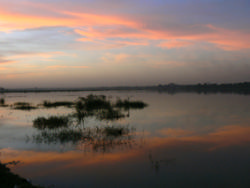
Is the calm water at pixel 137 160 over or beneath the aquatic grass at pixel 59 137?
beneath

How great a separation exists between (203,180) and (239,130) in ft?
35.3

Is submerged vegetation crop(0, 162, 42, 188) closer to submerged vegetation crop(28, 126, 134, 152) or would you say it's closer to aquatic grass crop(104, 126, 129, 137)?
submerged vegetation crop(28, 126, 134, 152)

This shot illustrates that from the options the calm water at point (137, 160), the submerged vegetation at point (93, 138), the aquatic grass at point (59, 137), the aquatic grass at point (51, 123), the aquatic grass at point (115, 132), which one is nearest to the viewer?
the calm water at point (137, 160)

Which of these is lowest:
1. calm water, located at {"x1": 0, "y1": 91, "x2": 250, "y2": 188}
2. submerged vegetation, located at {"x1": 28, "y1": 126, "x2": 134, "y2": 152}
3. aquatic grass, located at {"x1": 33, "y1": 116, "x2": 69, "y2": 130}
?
calm water, located at {"x1": 0, "y1": 91, "x2": 250, "y2": 188}

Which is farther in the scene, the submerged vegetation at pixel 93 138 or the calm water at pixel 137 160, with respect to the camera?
the submerged vegetation at pixel 93 138

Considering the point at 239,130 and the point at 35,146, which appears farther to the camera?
the point at 239,130

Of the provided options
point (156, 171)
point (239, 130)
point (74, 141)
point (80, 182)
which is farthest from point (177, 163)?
point (239, 130)

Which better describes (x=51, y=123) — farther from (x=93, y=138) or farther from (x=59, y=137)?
(x=93, y=138)

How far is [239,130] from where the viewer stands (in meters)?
16.8

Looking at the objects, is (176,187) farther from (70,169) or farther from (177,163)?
(70,169)

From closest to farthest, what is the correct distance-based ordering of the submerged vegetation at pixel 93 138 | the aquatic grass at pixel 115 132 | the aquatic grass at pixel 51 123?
the submerged vegetation at pixel 93 138, the aquatic grass at pixel 115 132, the aquatic grass at pixel 51 123

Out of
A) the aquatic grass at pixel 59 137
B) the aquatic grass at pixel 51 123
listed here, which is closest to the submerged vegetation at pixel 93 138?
the aquatic grass at pixel 59 137

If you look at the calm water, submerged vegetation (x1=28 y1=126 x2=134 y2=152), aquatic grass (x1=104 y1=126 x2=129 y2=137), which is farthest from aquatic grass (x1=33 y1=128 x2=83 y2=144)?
aquatic grass (x1=104 y1=126 x2=129 y2=137)

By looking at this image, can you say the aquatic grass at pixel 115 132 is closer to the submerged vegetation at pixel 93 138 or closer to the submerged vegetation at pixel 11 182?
the submerged vegetation at pixel 93 138
